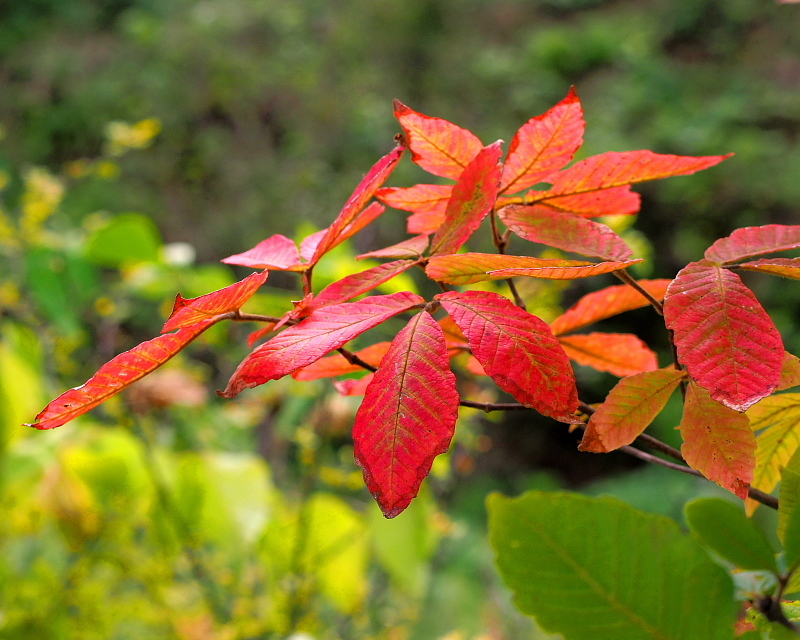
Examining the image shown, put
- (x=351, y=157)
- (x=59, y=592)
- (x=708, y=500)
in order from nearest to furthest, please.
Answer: (x=708, y=500), (x=59, y=592), (x=351, y=157)

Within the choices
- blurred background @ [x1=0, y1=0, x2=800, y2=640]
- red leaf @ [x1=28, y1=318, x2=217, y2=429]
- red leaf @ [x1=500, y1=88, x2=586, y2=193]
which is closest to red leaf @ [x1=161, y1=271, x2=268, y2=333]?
red leaf @ [x1=28, y1=318, x2=217, y2=429]

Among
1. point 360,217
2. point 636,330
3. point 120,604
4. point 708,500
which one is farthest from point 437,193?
point 636,330

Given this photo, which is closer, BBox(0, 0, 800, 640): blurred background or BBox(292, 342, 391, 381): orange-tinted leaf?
BBox(292, 342, 391, 381): orange-tinted leaf

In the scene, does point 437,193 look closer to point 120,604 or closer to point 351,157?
point 120,604

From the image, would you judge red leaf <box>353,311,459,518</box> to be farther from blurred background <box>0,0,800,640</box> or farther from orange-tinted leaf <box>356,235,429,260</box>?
blurred background <box>0,0,800,640</box>

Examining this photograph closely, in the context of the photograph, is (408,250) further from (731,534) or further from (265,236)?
(265,236)
